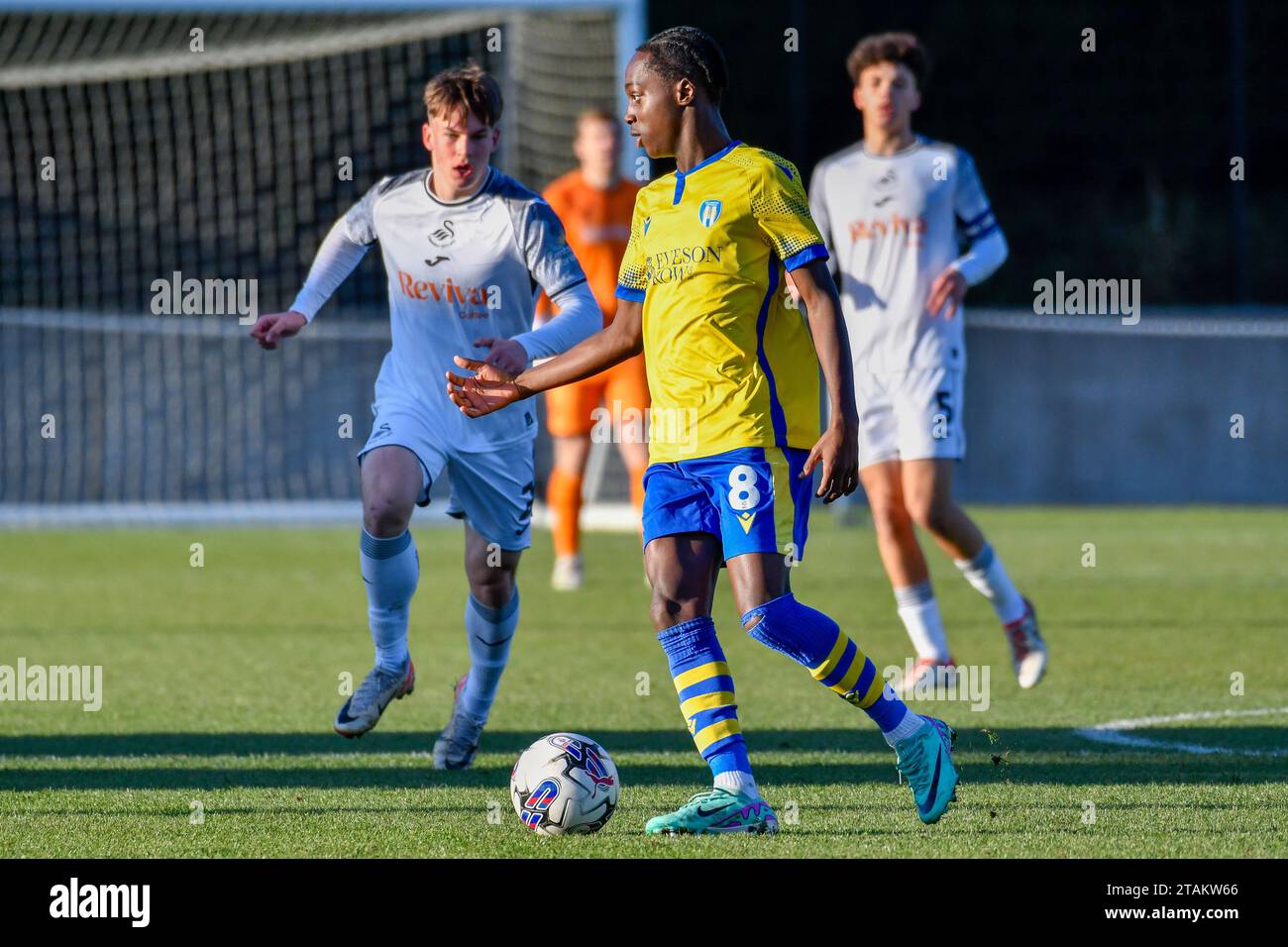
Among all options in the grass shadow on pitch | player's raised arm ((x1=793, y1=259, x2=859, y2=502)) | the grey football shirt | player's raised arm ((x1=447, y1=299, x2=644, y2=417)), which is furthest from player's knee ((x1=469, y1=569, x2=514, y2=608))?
the grey football shirt

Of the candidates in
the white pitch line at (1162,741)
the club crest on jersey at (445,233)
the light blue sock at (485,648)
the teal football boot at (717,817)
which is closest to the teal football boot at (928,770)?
the teal football boot at (717,817)

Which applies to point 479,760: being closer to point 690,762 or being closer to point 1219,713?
point 690,762

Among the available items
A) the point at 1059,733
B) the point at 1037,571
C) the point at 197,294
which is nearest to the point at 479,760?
the point at 1059,733

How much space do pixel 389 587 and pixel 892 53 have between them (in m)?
2.94

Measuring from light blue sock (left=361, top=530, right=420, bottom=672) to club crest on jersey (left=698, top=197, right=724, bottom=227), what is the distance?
1.45m

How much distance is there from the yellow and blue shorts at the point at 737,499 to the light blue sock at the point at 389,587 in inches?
45.5

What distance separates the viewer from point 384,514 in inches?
209

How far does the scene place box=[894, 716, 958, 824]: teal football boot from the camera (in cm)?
435

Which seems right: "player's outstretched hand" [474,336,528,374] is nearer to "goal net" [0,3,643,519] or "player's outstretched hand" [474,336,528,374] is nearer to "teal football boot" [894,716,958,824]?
"teal football boot" [894,716,958,824]

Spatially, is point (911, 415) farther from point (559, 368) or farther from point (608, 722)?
point (559, 368)

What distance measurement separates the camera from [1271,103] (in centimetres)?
2055

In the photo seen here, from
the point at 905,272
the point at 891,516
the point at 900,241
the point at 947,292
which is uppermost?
the point at 900,241

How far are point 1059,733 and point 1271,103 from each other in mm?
16426

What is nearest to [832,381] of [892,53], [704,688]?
[704,688]
